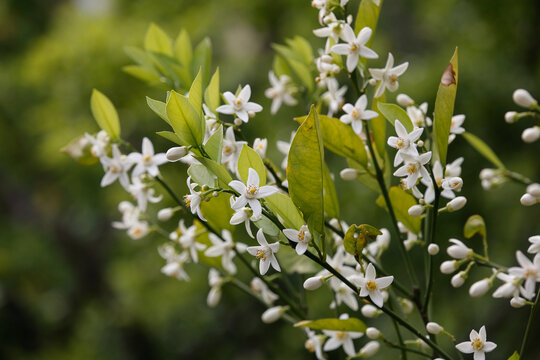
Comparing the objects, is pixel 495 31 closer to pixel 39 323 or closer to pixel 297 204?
pixel 297 204

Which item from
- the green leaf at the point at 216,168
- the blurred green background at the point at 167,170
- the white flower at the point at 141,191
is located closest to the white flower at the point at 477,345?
the green leaf at the point at 216,168

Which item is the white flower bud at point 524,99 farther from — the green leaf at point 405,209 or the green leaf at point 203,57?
the green leaf at point 203,57

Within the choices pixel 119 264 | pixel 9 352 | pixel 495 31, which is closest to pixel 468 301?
pixel 495 31

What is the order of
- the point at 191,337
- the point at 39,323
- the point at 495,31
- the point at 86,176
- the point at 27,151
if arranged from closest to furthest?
the point at 495,31 → the point at 86,176 → the point at 191,337 → the point at 39,323 → the point at 27,151

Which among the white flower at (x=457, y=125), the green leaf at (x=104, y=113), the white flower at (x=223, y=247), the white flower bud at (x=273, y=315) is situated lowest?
the white flower bud at (x=273, y=315)

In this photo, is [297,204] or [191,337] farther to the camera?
[191,337]

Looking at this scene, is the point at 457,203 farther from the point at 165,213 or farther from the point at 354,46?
the point at 165,213
